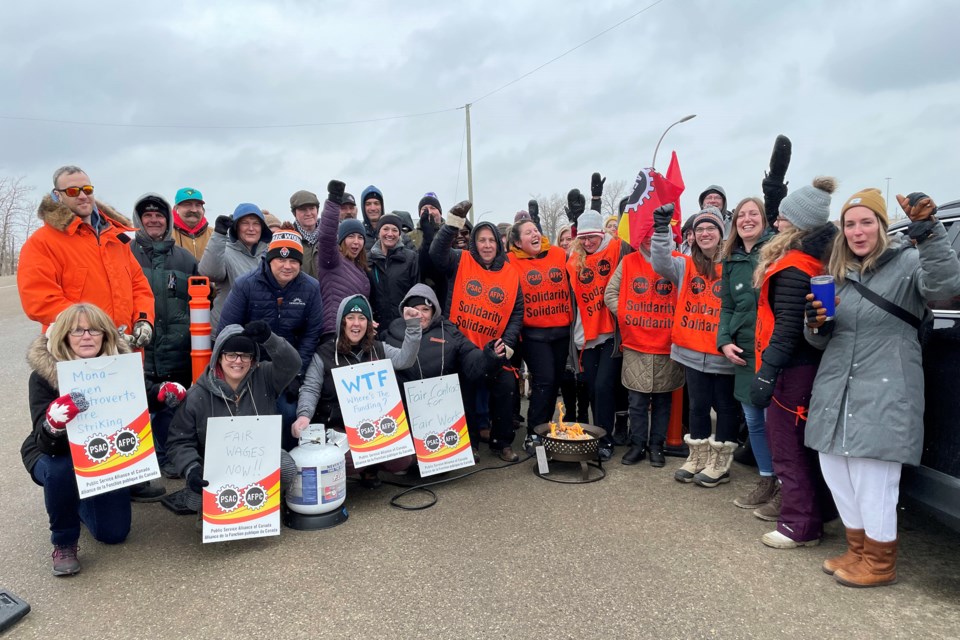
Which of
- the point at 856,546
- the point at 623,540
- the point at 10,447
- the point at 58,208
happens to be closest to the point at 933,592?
the point at 856,546

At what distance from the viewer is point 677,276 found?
4.93m

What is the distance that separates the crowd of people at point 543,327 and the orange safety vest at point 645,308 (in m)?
0.01

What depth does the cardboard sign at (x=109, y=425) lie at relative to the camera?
3.33 m

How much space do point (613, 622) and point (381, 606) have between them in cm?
114

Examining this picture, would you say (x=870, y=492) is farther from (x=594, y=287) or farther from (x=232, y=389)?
(x=232, y=389)

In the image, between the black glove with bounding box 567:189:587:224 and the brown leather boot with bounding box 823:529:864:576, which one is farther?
the black glove with bounding box 567:189:587:224

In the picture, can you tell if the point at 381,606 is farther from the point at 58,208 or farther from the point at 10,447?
Result: the point at 10,447

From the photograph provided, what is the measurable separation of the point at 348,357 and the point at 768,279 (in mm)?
2972

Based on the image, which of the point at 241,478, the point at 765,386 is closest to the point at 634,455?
the point at 765,386

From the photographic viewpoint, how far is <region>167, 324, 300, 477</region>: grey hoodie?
148 inches

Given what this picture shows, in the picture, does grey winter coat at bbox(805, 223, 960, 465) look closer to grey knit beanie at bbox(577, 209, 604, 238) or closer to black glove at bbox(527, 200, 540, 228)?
grey knit beanie at bbox(577, 209, 604, 238)

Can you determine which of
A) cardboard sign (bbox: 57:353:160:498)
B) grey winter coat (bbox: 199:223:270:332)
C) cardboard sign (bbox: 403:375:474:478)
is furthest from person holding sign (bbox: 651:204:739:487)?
cardboard sign (bbox: 57:353:160:498)

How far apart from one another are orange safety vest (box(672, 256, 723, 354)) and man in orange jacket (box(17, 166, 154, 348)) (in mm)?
4073

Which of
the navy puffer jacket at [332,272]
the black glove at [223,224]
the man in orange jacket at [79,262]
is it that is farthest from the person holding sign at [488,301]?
the man in orange jacket at [79,262]
